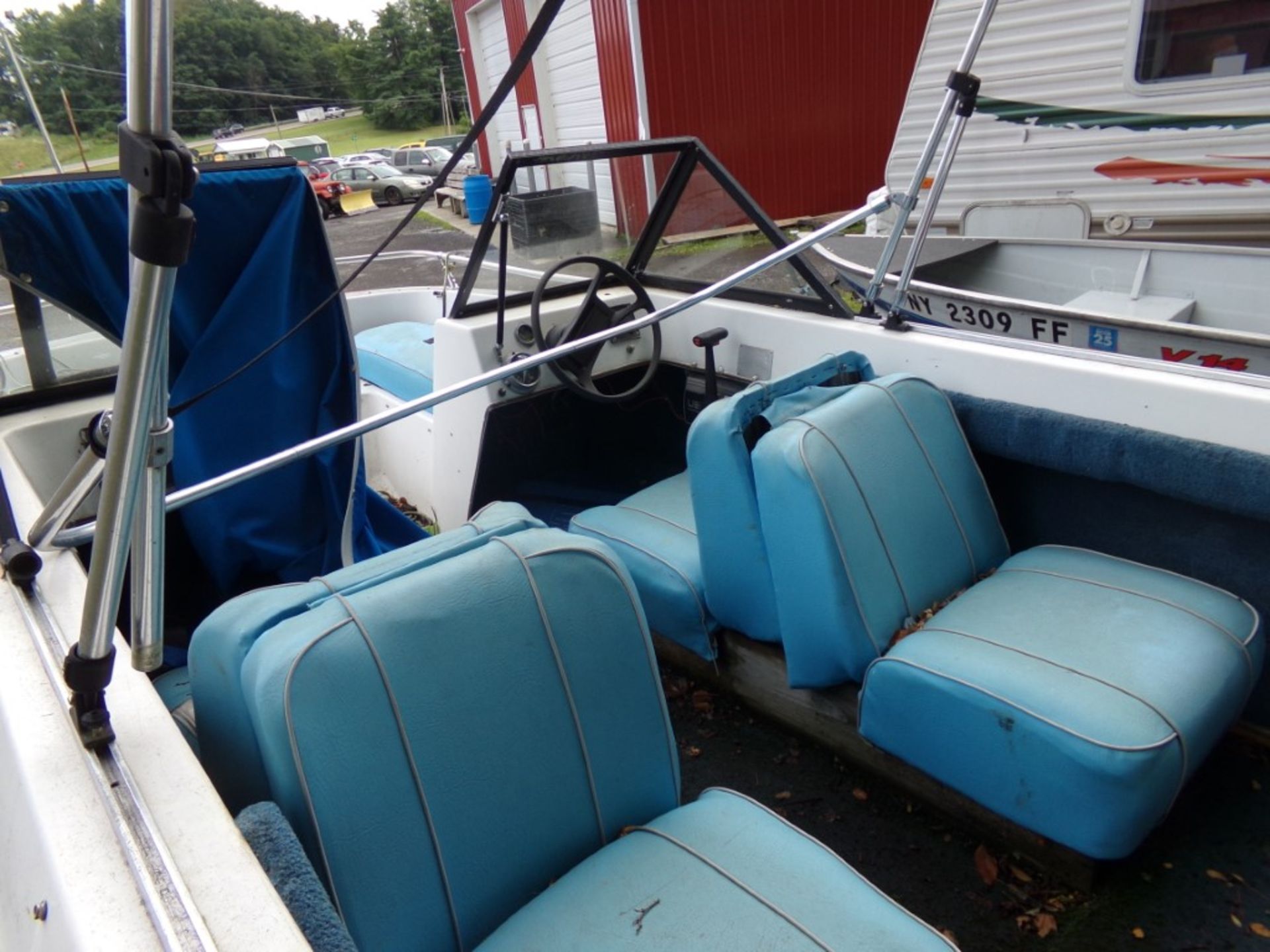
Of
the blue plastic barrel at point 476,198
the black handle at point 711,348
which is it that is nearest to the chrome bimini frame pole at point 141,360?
the black handle at point 711,348

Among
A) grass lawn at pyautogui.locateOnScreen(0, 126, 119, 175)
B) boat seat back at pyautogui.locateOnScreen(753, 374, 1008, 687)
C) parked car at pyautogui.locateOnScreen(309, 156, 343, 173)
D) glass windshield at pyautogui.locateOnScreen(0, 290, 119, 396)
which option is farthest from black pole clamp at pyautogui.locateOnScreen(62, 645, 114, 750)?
parked car at pyautogui.locateOnScreen(309, 156, 343, 173)

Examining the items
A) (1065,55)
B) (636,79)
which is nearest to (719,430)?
(1065,55)

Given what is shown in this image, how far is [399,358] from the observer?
363cm

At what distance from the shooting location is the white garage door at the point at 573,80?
29.9 ft

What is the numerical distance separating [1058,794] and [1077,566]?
1.93 ft

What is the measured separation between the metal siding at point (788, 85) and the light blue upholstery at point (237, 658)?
806 cm

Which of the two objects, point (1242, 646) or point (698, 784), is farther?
point (698, 784)

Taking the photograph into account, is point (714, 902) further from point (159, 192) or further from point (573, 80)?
point (573, 80)

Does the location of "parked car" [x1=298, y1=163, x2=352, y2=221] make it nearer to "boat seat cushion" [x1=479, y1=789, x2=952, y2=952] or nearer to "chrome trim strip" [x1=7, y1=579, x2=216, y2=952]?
"chrome trim strip" [x1=7, y1=579, x2=216, y2=952]

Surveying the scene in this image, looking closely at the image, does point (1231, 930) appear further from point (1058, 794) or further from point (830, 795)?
point (830, 795)

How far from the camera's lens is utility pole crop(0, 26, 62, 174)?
53.8 inches

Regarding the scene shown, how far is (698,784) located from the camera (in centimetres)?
192

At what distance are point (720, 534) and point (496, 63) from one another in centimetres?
1200

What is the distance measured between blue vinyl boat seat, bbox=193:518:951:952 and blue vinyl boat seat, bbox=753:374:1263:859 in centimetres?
44
